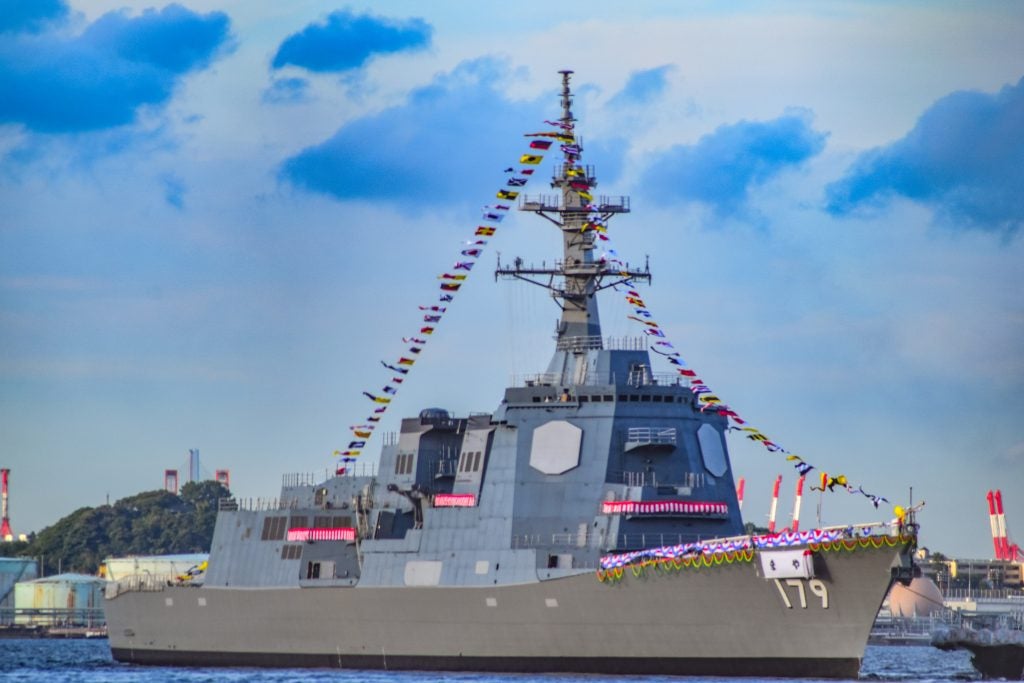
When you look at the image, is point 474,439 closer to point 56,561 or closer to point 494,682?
point 494,682

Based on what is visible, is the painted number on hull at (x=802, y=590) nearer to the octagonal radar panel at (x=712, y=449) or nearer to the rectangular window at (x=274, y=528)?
the octagonal radar panel at (x=712, y=449)

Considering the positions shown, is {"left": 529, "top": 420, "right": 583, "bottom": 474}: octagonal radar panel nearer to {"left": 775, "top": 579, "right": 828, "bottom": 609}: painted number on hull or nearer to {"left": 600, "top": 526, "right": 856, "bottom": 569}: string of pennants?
{"left": 600, "top": 526, "right": 856, "bottom": 569}: string of pennants

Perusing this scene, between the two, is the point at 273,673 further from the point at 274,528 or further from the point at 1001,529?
the point at 1001,529

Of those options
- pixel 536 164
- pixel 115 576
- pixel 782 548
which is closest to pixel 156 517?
pixel 115 576

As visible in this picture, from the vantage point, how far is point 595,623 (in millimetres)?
53156

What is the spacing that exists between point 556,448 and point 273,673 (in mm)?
10889

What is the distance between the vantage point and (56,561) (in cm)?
14538

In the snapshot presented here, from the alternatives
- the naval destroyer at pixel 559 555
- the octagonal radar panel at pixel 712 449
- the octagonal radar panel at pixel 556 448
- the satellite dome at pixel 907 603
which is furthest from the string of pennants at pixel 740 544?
the satellite dome at pixel 907 603

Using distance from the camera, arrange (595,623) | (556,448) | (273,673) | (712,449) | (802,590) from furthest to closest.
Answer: (273,673) → (712,449) → (556,448) → (595,623) → (802,590)

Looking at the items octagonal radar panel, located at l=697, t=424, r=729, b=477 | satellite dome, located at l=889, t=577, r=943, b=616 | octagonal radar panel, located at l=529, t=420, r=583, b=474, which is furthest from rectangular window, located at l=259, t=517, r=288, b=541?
satellite dome, located at l=889, t=577, r=943, b=616

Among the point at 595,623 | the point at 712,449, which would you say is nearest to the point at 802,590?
the point at 595,623

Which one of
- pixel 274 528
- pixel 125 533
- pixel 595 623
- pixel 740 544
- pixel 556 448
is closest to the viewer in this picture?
pixel 740 544

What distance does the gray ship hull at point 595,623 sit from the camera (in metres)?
49.6

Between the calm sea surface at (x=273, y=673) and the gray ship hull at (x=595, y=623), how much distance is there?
0.90 metres
